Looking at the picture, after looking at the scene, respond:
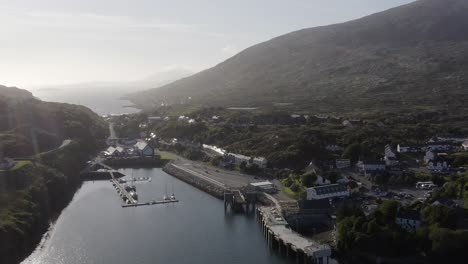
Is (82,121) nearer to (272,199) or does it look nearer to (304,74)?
(272,199)

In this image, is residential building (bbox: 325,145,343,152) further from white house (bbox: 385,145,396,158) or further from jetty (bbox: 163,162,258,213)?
jetty (bbox: 163,162,258,213)

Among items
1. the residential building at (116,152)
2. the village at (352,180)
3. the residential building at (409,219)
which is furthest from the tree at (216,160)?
the residential building at (409,219)

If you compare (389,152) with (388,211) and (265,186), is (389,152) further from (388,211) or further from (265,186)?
(388,211)

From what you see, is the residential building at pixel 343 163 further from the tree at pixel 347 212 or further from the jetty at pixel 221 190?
the tree at pixel 347 212

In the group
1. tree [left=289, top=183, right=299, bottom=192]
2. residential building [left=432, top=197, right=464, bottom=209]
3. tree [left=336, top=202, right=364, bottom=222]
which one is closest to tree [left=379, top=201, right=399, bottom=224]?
tree [left=336, top=202, right=364, bottom=222]

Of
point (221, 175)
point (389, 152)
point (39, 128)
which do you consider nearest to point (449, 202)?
point (389, 152)
